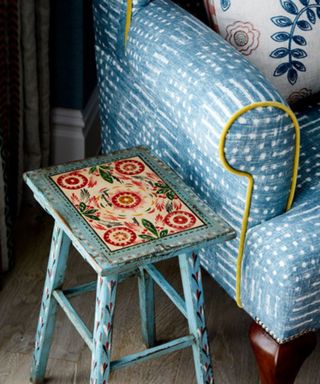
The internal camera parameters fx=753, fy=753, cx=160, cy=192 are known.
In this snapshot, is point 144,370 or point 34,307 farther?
point 34,307

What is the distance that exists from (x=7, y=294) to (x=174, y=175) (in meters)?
0.59

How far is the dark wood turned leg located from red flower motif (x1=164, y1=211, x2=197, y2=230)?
25cm

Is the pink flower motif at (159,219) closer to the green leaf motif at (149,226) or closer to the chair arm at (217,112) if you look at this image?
the green leaf motif at (149,226)

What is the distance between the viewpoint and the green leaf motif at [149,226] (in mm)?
1232

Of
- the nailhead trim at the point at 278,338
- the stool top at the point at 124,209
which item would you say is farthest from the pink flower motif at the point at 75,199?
the nailhead trim at the point at 278,338

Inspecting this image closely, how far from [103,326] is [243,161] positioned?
0.36 meters

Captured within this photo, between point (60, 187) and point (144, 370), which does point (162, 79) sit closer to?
point (60, 187)

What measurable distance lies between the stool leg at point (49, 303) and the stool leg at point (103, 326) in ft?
0.50

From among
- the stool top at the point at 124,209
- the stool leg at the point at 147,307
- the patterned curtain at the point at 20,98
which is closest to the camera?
the stool top at the point at 124,209

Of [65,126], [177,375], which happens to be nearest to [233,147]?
[177,375]

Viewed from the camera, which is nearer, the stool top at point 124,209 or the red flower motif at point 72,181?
the stool top at point 124,209

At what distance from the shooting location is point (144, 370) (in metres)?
1.60

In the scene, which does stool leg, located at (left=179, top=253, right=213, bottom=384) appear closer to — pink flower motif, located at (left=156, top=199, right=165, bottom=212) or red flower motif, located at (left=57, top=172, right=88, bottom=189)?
pink flower motif, located at (left=156, top=199, right=165, bottom=212)

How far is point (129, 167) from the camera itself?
1394 millimetres
